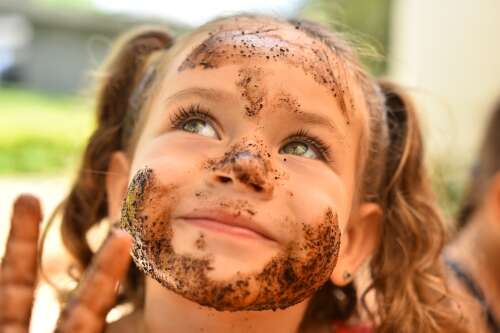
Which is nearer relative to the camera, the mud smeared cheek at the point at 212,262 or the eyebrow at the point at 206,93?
the mud smeared cheek at the point at 212,262

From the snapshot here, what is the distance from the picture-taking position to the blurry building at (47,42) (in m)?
7.03

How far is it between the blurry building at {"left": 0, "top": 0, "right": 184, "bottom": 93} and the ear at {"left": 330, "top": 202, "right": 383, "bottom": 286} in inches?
224

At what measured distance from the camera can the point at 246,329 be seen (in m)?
1.24

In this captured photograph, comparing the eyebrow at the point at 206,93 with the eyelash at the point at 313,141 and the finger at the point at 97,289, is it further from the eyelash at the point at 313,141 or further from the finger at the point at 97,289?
the finger at the point at 97,289

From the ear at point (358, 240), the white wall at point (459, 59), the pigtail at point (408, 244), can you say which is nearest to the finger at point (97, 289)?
the ear at point (358, 240)

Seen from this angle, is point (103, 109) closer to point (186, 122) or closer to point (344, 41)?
point (186, 122)

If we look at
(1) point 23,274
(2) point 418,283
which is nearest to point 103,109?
(1) point 23,274

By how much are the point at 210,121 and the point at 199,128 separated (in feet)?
0.09

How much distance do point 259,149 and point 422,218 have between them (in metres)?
0.64

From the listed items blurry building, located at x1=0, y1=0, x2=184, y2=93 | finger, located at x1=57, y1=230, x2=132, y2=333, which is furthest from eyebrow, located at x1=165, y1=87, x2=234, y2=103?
blurry building, located at x1=0, y1=0, x2=184, y2=93

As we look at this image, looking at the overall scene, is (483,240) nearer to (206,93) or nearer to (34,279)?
(206,93)

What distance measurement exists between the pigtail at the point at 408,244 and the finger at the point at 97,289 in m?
0.79

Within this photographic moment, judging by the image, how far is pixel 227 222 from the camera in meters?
1.04

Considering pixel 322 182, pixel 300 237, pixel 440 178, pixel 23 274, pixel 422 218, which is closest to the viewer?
pixel 23 274
